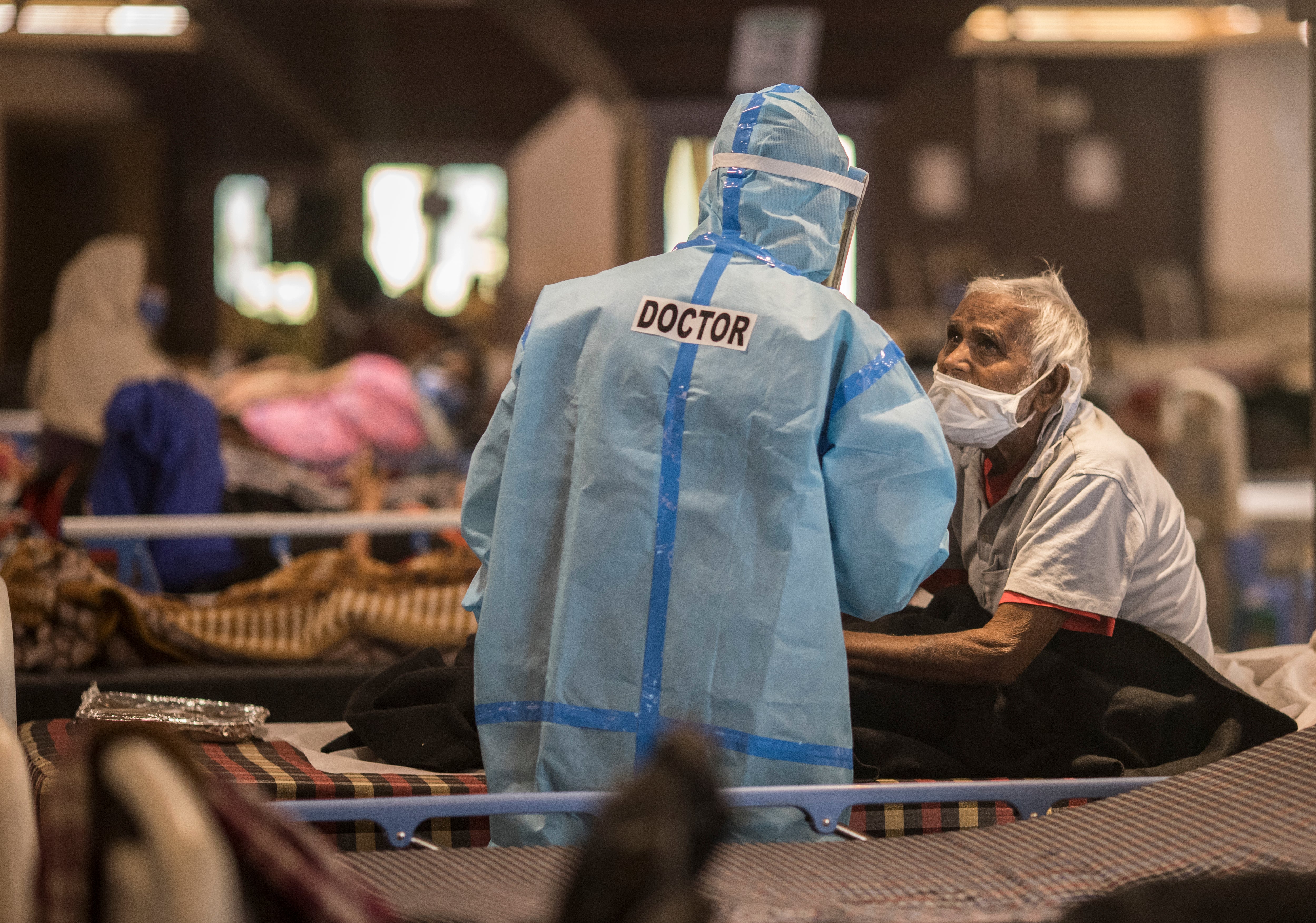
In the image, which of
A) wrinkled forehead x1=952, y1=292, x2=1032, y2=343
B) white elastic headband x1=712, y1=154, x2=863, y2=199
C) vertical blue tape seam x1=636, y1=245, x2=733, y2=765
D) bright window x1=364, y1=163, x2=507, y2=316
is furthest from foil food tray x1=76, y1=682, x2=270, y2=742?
bright window x1=364, y1=163, x2=507, y2=316

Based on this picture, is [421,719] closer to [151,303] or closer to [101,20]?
[151,303]

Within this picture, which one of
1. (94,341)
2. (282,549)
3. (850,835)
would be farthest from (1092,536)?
(94,341)

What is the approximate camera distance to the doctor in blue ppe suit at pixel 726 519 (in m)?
2.06

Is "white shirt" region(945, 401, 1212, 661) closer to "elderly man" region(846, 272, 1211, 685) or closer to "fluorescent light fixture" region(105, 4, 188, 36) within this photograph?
"elderly man" region(846, 272, 1211, 685)

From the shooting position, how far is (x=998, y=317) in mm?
2488

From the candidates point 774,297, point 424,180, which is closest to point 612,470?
point 774,297

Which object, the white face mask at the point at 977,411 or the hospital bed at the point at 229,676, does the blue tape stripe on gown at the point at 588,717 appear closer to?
the white face mask at the point at 977,411

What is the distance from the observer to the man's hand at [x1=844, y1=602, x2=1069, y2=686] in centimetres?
233

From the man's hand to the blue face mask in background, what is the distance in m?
4.05

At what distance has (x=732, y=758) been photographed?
6.83ft

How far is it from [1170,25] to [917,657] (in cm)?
1166

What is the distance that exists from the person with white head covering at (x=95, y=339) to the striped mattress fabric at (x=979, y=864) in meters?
4.10

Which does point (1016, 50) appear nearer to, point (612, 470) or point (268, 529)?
Answer: point (268, 529)

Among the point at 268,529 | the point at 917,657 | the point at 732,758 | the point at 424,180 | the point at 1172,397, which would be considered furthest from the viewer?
the point at 424,180
